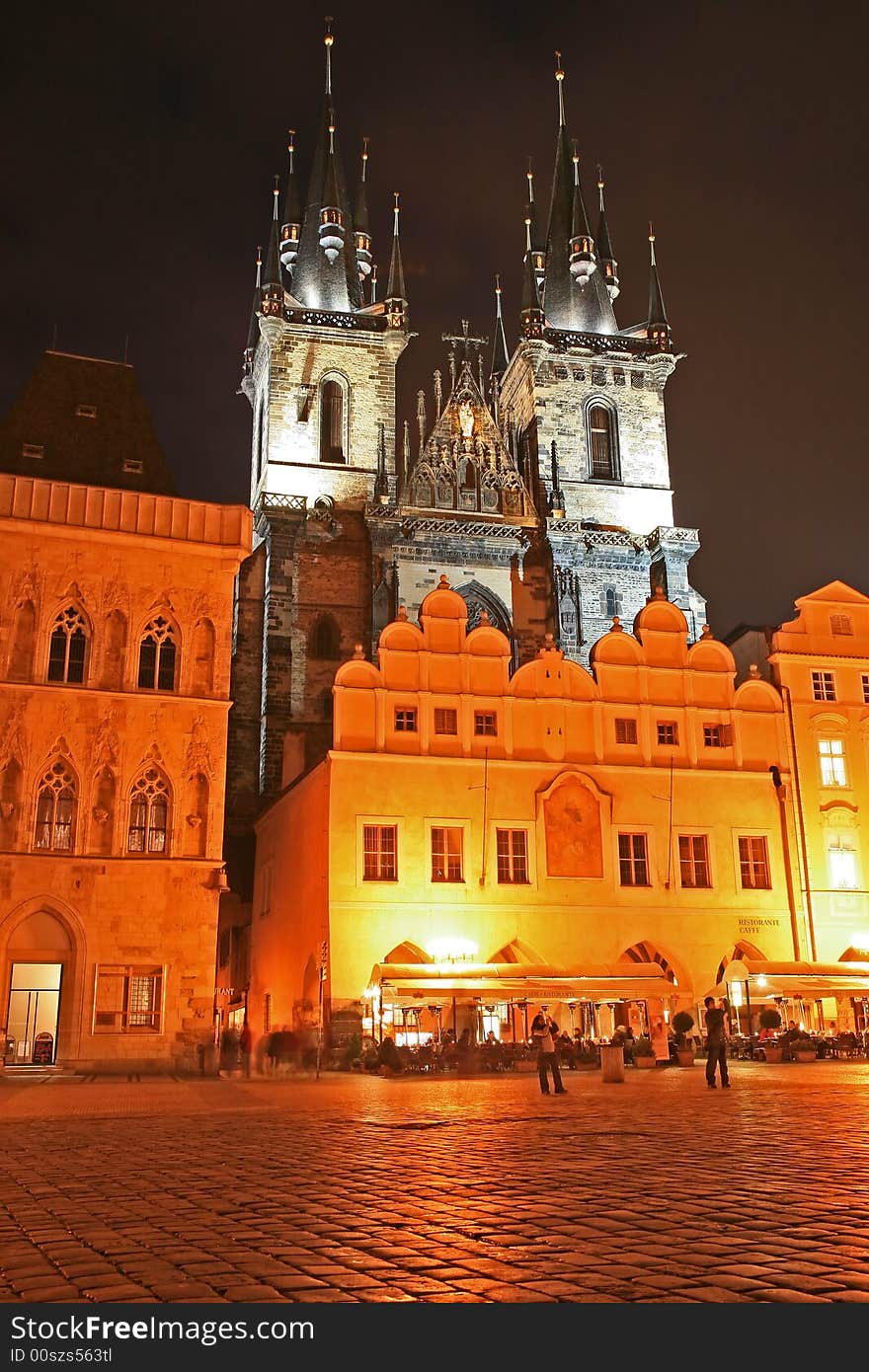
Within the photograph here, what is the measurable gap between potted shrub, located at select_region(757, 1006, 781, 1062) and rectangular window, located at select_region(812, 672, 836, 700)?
938cm

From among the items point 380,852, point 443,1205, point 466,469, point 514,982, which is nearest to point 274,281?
point 466,469

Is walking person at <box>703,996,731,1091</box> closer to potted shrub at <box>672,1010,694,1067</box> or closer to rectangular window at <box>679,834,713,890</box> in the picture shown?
potted shrub at <box>672,1010,694,1067</box>

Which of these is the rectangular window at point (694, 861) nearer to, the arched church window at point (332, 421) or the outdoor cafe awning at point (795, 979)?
the outdoor cafe awning at point (795, 979)

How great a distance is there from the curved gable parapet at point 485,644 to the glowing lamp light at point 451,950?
7.94 meters

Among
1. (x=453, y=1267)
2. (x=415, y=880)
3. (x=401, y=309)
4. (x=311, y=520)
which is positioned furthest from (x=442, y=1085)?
(x=401, y=309)

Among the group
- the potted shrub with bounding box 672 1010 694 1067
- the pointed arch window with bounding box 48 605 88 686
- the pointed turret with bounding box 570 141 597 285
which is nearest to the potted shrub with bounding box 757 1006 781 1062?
the potted shrub with bounding box 672 1010 694 1067

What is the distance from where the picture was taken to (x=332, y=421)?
56719 mm

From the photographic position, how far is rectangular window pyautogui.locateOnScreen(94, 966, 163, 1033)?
29.9m

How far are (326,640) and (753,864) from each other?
20.7m

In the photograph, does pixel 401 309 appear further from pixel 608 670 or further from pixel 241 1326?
pixel 241 1326

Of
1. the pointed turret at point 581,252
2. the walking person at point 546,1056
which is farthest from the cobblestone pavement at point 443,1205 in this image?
the pointed turret at point 581,252

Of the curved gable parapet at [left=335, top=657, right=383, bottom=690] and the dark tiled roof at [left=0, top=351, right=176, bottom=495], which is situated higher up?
the dark tiled roof at [left=0, top=351, right=176, bottom=495]

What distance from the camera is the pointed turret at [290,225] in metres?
61.4

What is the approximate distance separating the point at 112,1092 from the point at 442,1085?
5526 mm
